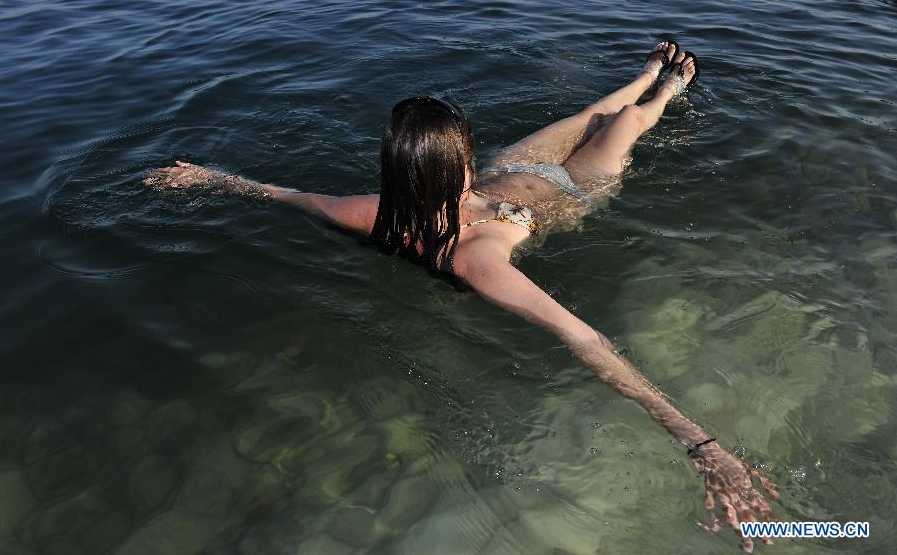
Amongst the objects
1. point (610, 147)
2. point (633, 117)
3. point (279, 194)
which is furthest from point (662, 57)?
point (279, 194)

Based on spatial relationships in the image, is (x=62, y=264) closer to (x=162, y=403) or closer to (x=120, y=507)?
(x=162, y=403)

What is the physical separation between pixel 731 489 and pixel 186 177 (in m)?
4.28

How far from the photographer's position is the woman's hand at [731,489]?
2.46 m

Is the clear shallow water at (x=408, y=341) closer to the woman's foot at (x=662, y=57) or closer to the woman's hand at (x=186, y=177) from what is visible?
the woman's hand at (x=186, y=177)

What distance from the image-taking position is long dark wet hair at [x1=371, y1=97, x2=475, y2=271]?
10.0ft

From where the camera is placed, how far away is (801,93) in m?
6.60

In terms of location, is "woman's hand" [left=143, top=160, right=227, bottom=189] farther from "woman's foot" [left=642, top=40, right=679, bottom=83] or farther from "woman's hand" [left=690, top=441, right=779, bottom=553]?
"woman's foot" [left=642, top=40, right=679, bottom=83]

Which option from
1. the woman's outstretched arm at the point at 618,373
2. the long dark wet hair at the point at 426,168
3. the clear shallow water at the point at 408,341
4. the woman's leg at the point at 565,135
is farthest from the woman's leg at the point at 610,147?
the long dark wet hair at the point at 426,168

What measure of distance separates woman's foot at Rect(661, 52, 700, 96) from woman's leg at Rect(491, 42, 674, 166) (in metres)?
0.35

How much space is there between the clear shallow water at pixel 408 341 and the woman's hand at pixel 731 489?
0.10 metres

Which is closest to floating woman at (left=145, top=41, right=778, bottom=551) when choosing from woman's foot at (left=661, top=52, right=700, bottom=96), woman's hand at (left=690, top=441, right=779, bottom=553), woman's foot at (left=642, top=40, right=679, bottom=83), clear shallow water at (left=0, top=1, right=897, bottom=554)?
woman's hand at (left=690, top=441, right=779, bottom=553)

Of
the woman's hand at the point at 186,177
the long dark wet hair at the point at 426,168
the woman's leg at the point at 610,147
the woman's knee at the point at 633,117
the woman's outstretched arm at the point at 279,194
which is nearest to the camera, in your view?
the long dark wet hair at the point at 426,168

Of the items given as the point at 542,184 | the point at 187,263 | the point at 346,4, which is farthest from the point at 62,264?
the point at 346,4

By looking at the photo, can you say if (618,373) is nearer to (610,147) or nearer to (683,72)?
(610,147)
